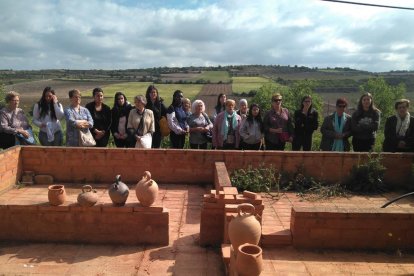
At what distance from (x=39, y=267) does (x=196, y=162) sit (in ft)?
11.9

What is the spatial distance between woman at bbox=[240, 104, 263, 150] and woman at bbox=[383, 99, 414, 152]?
2.53 metres

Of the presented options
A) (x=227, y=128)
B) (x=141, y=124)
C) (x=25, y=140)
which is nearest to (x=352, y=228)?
(x=227, y=128)

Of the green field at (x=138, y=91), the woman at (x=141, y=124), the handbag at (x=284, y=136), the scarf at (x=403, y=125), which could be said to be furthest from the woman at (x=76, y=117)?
the green field at (x=138, y=91)

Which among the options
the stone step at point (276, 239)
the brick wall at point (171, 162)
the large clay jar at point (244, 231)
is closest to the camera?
the large clay jar at point (244, 231)

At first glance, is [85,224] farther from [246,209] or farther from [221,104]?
[221,104]

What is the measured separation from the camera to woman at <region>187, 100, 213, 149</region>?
306 inches

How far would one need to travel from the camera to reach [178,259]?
481 cm

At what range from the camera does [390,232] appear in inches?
195

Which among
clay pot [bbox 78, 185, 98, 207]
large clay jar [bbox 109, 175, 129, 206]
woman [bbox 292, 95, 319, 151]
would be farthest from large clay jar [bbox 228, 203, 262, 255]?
woman [bbox 292, 95, 319, 151]

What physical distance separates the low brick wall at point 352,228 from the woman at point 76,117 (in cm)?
447

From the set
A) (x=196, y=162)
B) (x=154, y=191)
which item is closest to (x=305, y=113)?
(x=196, y=162)

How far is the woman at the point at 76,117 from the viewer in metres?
7.31

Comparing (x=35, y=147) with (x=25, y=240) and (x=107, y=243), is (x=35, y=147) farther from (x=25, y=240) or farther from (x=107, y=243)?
(x=107, y=243)

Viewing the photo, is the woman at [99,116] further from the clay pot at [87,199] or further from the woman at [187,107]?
the clay pot at [87,199]
